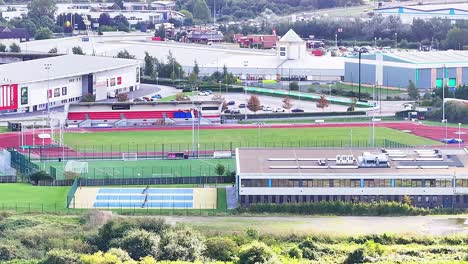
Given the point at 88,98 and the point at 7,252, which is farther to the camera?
the point at 88,98

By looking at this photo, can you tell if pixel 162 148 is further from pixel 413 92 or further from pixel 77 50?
pixel 77 50

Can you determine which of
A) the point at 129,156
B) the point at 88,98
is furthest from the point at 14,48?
the point at 129,156

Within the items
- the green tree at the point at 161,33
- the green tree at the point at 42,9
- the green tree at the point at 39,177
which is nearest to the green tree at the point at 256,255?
the green tree at the point at 39,177

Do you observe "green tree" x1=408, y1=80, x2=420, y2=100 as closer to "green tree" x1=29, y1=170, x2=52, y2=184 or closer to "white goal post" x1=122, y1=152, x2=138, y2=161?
"white goal post" x1=122, y1=152, x2=138, y2=161

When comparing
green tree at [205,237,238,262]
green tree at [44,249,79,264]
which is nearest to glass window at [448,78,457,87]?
green tree at [205,237,238,262]

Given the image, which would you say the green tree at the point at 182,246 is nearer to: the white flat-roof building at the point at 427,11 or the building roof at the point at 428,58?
the building roof at the point at 428,58
